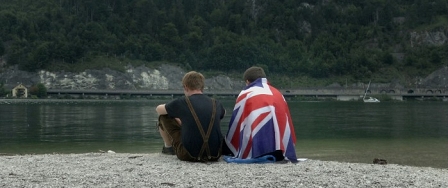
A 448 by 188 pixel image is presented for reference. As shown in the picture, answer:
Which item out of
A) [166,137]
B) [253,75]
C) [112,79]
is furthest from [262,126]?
[112,79]

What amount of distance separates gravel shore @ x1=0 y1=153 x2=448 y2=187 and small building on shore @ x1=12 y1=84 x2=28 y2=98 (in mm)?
118329

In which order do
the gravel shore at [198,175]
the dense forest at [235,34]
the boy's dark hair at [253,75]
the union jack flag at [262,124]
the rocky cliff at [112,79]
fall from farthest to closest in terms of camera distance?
1. the dense forest at [235,34]
2. the rocky cliff at [112,79]
3. the boy's dark hair at [253,75]
4. the union jack flag at [262,124]
5. the gravel shore at [198,175]

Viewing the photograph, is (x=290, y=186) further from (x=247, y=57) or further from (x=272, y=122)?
(x=247, y=57)

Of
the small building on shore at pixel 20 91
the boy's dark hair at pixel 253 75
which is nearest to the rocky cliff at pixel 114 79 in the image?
the small building on shore at pixel 20 91

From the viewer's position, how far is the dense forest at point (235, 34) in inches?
5915

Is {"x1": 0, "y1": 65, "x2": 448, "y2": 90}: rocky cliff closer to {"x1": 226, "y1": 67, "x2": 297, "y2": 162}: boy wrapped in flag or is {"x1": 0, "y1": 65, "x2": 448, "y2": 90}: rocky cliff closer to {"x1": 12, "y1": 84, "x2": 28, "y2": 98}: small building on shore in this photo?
{"x1": 12, "y1": 84, "x2": 28, "y2": 98}: small building on shore

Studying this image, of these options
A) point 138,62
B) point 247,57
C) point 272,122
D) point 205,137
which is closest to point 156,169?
point 205,137

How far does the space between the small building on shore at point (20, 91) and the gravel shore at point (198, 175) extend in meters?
118

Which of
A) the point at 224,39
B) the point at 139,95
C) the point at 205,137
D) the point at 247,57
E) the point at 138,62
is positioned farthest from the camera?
the point at 224,39

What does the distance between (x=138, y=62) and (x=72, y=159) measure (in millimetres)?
131163

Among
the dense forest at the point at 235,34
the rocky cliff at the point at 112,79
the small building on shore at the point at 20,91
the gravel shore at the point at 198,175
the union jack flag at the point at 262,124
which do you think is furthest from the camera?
the dense forest at the point at 235,34

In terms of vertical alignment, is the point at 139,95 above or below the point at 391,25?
below

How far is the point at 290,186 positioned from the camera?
8.68 metres

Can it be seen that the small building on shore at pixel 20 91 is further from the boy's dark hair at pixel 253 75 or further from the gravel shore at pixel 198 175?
the gravel shore at pixel 198 175
